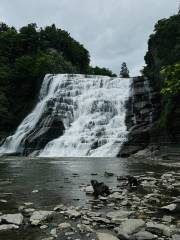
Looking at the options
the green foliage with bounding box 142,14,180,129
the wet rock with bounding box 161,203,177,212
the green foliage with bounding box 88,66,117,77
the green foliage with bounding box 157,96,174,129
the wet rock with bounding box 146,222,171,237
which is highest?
the green foliage with bounding box 88,66,117,77

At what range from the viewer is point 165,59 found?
196 ft

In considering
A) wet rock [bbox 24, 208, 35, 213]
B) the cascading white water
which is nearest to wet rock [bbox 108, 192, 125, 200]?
wet rock [bbox 24, 208, 35, 213]

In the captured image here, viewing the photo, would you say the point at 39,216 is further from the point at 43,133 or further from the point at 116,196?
the point at 43,133

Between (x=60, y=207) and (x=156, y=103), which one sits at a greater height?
(x=156, y=103)

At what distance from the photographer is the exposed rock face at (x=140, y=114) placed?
46625mm

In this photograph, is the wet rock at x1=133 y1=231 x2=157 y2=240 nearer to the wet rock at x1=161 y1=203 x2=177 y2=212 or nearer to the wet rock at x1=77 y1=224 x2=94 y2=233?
the wet rock at x1=77 y1=224 x2=94 y2=233

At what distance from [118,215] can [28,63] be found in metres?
71.3

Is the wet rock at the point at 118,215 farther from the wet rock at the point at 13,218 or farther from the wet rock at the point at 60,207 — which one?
the wet rock at the point at 13,218

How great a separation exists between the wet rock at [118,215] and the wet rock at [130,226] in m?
0.68

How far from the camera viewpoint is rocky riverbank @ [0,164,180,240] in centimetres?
901

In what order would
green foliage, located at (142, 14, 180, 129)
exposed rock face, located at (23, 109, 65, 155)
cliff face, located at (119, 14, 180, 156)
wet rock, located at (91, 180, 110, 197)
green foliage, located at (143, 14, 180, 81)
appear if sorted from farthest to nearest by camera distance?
green foliage, located at (143, 14, 180, 81) → exposed rock face, located at (23, 109, 65, 155) → green foliage, located at (142, 14, 180, 129) → cliff face, located at (119, 14, 180, 156) → wet rock, located at (91, 180, 110, 197)

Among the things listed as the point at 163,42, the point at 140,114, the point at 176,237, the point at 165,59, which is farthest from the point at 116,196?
the point at 163,42

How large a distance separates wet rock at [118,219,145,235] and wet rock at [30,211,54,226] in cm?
222

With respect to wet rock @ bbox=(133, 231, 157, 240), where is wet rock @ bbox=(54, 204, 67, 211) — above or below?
above
